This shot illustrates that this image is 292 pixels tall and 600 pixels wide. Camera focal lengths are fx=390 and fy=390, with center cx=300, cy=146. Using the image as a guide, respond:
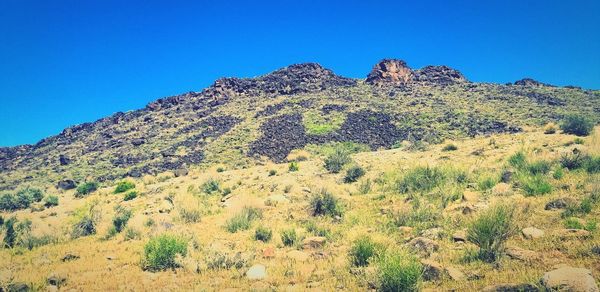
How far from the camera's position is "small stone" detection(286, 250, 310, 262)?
9.60 m

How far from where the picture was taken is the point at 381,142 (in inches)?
2228

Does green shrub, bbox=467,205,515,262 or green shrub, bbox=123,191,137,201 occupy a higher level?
green shrub, bbox=123,191,137,201

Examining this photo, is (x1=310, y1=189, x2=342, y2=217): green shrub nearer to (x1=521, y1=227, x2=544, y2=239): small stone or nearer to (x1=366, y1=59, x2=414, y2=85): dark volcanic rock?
(x1=521, y1=227, x2=544, y2=239): small stone

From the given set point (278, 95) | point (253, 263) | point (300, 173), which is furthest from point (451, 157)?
point (278, 95)

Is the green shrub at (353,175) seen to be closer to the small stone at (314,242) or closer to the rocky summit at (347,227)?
the rocky summit at (347,227)

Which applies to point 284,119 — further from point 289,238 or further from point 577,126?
point 289,238

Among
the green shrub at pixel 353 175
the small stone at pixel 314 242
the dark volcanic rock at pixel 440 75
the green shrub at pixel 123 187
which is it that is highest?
the dark volcanic rock at pixel 440 75

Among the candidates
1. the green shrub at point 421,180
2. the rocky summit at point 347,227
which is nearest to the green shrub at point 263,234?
the rocky summit at point 347,227

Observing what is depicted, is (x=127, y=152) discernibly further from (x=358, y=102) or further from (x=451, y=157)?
(x=451, y=157)

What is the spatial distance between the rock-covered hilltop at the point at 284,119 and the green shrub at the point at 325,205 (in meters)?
34.3

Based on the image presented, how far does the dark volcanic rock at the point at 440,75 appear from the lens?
92062mm

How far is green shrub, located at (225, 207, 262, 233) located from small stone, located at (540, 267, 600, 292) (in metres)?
9.15

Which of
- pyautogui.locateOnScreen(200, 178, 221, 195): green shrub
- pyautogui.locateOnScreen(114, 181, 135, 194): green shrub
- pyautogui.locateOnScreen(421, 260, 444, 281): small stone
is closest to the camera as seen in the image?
pyautogui.locateOnScreen(421, 260, 444, 281): small stone

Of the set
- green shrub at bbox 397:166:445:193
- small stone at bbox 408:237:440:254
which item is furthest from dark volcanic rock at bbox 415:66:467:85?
small stone at bbox 408:237:440:254
